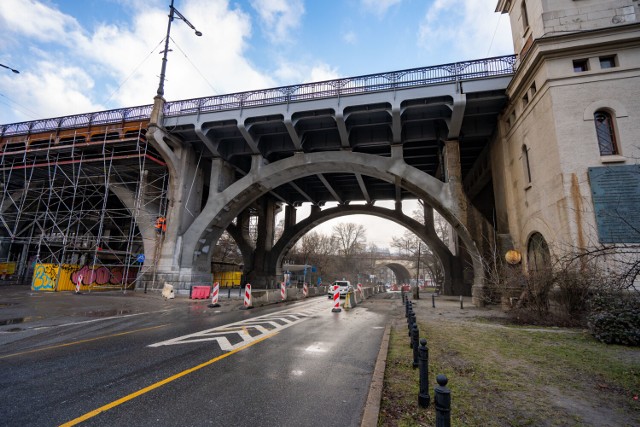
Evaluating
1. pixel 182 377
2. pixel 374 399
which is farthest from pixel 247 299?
pixel 374 399

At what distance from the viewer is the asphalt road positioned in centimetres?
376

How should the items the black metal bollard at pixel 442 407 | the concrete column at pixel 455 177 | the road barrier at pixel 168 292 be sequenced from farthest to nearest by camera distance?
the road barrier at pixel 168 292 < the concrete column at pixel 455 177 < the black metal bollard at pixel 442 407

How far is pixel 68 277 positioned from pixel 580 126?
3230 cm

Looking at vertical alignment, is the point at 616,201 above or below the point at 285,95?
below

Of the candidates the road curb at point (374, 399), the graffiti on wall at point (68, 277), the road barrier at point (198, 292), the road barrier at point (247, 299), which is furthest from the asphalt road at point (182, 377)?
the graffiti on wall at point (68, 277)

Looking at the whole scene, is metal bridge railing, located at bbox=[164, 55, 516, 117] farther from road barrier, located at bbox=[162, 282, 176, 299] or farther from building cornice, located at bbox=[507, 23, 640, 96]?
road barrier, located at bbox=[162, 282, 176, 299]

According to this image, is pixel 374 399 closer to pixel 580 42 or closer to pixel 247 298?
pixel 247 298

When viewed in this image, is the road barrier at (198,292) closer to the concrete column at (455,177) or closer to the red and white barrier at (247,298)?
the red and white barrier at (247,298)

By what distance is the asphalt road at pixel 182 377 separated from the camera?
3760 millimetres

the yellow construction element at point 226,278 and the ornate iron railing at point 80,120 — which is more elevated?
the ornate iron railing at point 80,120

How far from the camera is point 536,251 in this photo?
48.3 ft

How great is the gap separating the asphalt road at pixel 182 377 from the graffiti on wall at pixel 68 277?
16131 millimetres

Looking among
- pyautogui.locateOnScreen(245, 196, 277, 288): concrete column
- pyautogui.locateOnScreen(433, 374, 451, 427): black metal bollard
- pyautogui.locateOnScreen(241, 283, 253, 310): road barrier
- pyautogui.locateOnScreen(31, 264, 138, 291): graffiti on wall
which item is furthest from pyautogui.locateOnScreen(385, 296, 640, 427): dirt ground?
pyautogui.locateOnScreen(245, 196, 277, 288): concrete column

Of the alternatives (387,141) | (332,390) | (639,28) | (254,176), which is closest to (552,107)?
(639,28)
